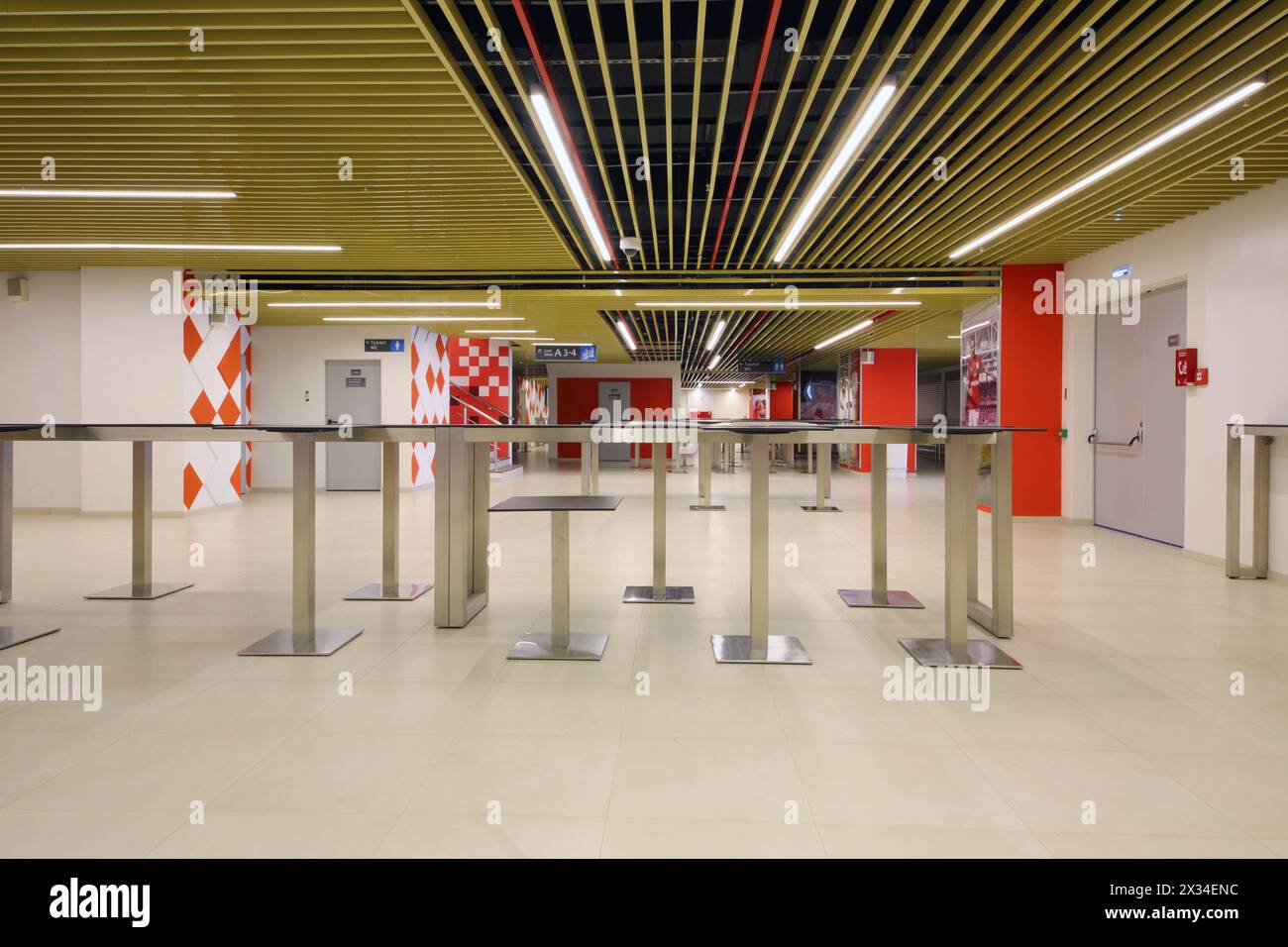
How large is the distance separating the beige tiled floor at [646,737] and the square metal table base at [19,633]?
13 centimetres

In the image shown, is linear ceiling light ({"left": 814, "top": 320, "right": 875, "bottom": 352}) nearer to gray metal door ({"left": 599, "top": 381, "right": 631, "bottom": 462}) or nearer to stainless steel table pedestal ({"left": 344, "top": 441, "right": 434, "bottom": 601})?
gray metal door ({"left": 599, "top": 381, "right": 631, "bottom": 462})

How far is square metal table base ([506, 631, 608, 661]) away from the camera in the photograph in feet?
11.4

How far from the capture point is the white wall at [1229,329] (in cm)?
552

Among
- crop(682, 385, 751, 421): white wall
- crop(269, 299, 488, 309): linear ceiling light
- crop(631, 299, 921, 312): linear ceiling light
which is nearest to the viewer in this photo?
crop(269, 299, 488, 309): linear ceiling light

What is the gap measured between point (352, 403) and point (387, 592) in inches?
342

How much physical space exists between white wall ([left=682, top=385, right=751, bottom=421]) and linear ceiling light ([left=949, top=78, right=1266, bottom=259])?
3146cm

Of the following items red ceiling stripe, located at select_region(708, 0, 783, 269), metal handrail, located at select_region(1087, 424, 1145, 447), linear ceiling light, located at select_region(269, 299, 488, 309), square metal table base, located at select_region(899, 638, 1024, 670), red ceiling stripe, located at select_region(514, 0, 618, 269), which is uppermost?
red ceiling stripe, located at select_region(708, 0, 783, 269)

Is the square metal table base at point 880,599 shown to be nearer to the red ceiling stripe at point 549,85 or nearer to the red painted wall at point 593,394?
the red ceiling stripe at point 549,85

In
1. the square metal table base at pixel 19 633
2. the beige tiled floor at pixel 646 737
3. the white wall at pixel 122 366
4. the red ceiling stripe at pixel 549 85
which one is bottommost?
the beige tiled floor at pixel 646 737

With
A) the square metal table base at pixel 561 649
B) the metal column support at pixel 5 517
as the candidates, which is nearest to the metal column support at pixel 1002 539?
the square metal table base at pixel 561 649

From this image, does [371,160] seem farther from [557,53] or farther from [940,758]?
[940,758]

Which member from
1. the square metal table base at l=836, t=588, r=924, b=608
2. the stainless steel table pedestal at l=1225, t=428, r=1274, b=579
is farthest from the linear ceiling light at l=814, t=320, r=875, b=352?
the square metal table base at l=836, t=588, r=924, b=608
